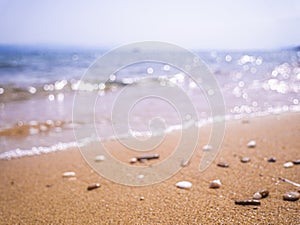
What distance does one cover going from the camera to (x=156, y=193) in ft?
8.13

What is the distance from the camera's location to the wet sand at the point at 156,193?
2.03m

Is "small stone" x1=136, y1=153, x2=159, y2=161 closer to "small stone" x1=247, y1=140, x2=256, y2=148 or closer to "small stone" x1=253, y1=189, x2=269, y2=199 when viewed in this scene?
"small stone" x1=247, y1=140, x2=256, y2=148

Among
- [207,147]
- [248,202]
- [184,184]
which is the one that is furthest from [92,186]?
[207,147]

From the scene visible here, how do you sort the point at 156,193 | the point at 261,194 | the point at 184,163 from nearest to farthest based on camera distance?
the point at 261,194 < the point at 156,193 < the point at 184,163

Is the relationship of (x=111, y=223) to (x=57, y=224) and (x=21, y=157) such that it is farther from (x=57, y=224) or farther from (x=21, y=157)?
(x=21, y=157)

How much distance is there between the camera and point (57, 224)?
2053 mm

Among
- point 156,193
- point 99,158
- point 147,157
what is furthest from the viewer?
point 99,158

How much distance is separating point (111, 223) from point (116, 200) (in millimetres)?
365

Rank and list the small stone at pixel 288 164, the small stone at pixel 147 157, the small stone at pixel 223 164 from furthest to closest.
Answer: the small stone at pixel 147 157 → the small stone at pixel 223 164 → the small stone at pixel 288 164

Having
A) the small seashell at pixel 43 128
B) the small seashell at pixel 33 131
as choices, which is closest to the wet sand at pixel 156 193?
the small seashell at pixel 33 131

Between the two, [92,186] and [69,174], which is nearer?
[92,186]

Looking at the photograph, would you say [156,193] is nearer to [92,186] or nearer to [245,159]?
[92,186]

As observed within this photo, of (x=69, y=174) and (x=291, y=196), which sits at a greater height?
(x=291, y=196)

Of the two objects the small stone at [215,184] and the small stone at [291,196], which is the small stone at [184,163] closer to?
the small stone at [215,184]
